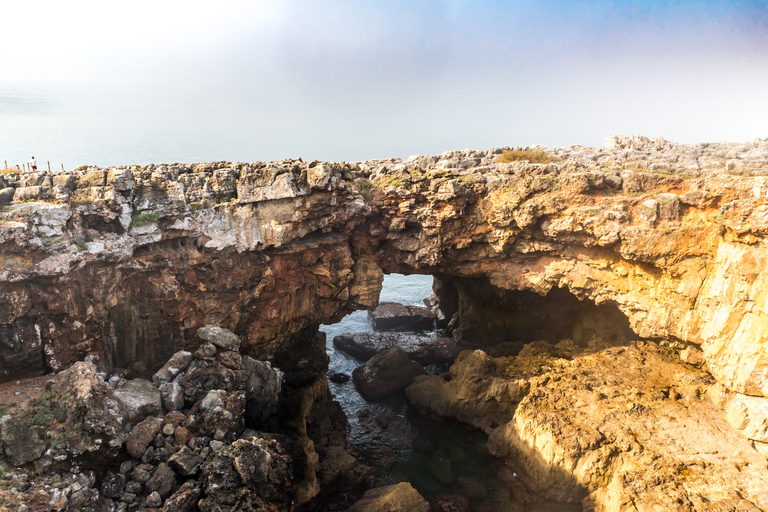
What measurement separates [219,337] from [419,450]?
36.9ft

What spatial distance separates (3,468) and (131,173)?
9808 millimetres

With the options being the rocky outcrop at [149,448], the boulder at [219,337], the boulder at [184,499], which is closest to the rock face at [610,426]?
the rocky outcrop at [149,448]

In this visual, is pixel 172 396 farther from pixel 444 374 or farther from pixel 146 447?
pixel 444 374

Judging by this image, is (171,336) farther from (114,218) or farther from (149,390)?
(114,218)

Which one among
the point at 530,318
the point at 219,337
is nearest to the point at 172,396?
the point at 219,337

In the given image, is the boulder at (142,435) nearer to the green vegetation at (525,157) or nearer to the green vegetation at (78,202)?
the green vegetation at (78,202)

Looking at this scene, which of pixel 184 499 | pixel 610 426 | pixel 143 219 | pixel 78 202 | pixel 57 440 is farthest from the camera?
pixel 610 426

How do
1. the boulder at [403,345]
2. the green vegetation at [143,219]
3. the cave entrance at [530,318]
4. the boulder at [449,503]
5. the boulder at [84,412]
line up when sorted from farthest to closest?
the boulder at [403,345] < the cave entrance at [530,318] < the boulder at [449,503] < the green vegetation at [143,219] < the boulder at [84,412]

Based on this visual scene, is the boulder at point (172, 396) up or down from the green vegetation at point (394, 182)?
down

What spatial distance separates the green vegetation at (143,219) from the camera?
16.1 metres

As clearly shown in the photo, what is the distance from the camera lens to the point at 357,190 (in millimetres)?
20656

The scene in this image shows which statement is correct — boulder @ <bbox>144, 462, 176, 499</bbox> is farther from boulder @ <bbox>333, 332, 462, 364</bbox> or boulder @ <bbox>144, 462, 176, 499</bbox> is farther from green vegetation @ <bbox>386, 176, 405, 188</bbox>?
boulder @ <bbox>333, 332, 462, 364</bbox>

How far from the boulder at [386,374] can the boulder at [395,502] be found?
27.6 feet

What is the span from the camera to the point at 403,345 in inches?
1228
